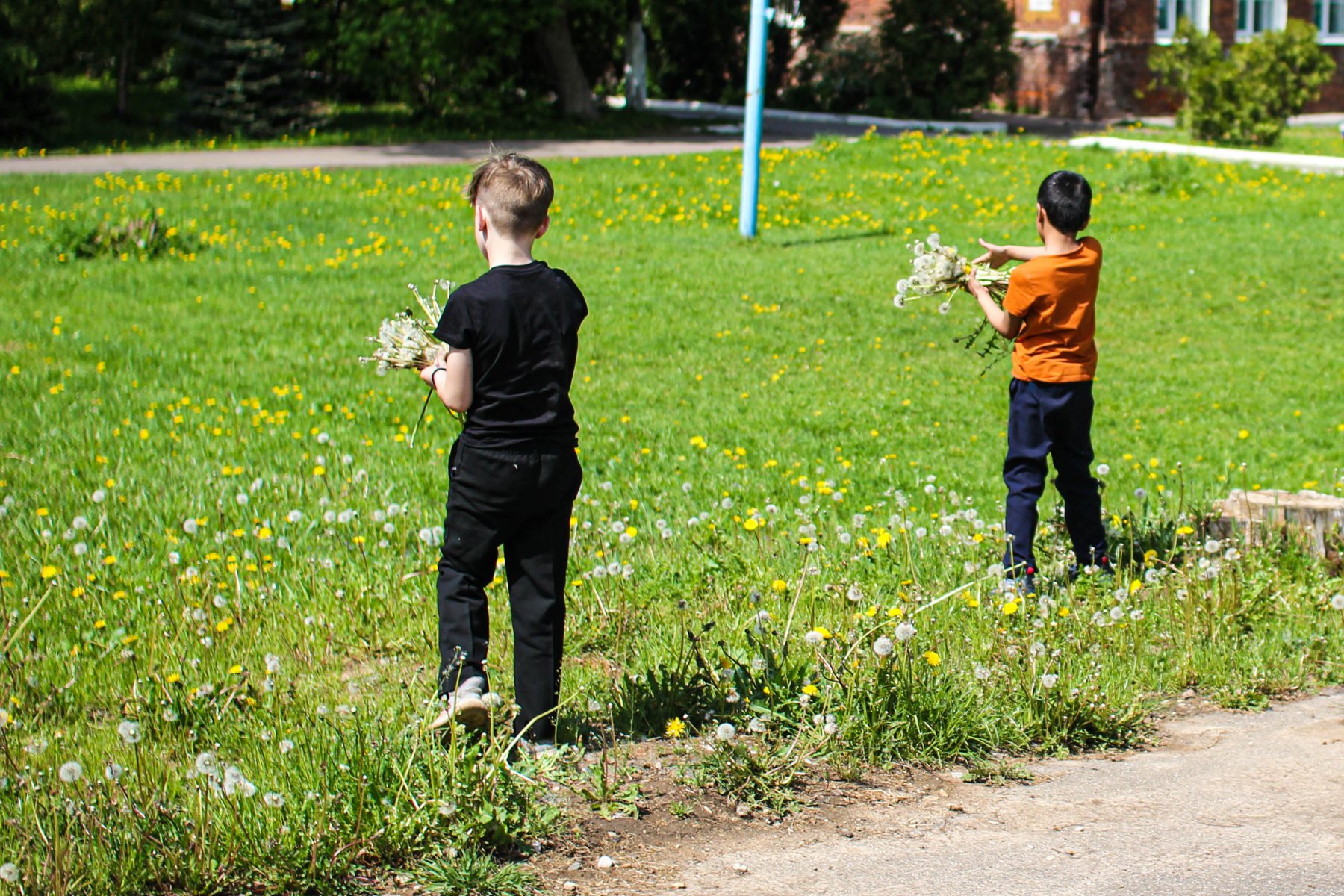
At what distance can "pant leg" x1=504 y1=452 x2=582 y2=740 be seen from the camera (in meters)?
3.84

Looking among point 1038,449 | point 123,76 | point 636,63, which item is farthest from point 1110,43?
point 1038,449

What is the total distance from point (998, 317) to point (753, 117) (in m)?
10.8

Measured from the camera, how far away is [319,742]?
360cm

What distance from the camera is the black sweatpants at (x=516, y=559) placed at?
3734 mm

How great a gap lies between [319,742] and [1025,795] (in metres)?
1.82

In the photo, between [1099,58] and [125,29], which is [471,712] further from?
[1099,58]

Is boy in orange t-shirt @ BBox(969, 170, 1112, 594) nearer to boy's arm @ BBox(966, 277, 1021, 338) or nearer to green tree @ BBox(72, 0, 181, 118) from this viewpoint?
boy's arm @ BBox(966, 277, 1021, 338)

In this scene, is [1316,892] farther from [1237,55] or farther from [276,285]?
[1237,55]

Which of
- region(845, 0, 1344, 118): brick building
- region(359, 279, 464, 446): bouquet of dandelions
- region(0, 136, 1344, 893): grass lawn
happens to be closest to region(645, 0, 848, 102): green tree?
region(845, 0, 1344, 118): brick building


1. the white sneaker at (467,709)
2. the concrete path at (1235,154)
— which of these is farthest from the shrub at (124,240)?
the concrete path at (1235,154)

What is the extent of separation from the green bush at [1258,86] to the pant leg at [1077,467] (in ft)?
68.4

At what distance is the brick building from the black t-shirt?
99.8 ft

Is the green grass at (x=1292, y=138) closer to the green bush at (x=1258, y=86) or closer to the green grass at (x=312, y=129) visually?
the green bush at (x=1258, y=86)

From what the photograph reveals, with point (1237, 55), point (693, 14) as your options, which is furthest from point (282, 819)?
point (693, 14)
